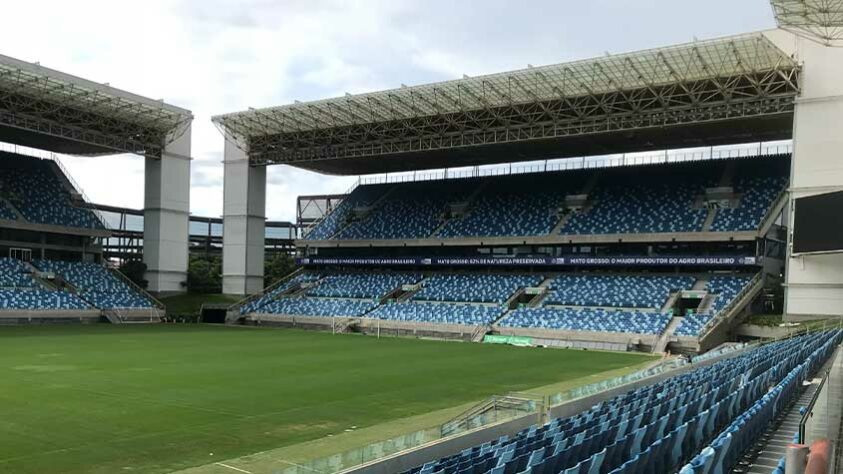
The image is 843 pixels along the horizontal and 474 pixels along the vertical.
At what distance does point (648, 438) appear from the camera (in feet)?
31.4

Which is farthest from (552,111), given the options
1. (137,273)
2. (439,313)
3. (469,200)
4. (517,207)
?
(137,273)

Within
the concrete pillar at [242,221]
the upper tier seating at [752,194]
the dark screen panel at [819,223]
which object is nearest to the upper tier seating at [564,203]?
the upper tier seating at [752,194]

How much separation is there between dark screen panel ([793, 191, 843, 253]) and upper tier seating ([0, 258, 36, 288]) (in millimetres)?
49991

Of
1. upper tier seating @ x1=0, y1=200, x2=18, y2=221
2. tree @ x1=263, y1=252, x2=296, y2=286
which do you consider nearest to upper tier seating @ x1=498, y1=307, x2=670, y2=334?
upper tier seating @ x1=0, y1=200, x2=18, y2=221

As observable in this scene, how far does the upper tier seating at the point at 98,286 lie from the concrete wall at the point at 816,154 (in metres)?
45.5

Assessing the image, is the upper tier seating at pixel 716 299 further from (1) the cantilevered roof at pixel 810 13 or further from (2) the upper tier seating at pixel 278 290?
(2) the upper tier seating at pixel 278 290

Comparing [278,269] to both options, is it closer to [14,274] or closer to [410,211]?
[410,211]

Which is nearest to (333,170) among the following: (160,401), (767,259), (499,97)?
(499,97)

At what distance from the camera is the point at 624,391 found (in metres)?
18.2

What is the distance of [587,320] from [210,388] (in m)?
27.2

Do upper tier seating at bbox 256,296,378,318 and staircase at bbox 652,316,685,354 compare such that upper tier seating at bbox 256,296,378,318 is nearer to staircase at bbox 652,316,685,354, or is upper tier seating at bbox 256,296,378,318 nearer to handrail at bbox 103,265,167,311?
handrail at bbox 103,265,167,311

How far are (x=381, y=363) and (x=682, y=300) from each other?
943 inches

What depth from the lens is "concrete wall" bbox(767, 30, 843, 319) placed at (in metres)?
37.1

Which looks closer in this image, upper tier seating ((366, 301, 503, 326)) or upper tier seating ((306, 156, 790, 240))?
upper tier seating ((366, 301, 503, 326))
